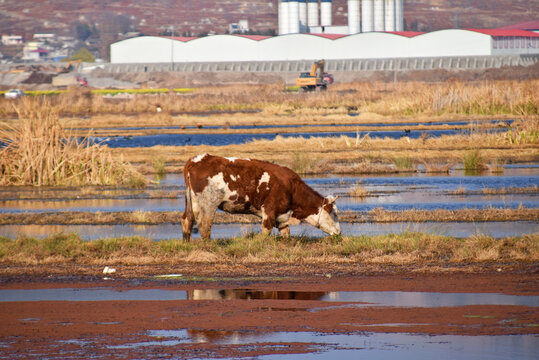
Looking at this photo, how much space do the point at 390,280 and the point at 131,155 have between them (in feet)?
96.3

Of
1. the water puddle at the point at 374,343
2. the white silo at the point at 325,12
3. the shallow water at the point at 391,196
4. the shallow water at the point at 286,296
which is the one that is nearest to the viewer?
the water puddle at the point at 374,343

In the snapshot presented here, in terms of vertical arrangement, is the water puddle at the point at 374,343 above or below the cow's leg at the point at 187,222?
above

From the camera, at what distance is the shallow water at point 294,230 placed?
18.8m

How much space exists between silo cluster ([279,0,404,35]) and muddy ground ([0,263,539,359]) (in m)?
116

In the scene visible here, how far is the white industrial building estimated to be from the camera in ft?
335

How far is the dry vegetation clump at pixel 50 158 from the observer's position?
97.5 ft

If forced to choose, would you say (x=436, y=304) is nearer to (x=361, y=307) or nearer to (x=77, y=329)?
(x=361, y=307)

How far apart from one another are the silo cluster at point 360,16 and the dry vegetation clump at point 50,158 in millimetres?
100687

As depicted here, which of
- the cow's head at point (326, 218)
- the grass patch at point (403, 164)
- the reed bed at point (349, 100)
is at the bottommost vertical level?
the reed bed at point (349, 100)

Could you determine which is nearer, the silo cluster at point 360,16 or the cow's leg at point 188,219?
the cow's leg at point 188,219

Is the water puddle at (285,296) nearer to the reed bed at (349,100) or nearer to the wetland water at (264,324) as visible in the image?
the wetland water at (264,324)

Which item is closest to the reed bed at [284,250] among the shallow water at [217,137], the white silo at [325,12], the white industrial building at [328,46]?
the shallow water at [217,137]

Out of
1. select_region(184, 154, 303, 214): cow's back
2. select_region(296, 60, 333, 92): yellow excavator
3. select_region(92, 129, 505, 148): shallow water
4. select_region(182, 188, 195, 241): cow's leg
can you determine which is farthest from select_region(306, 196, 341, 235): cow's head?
select_region(296, 60, 333, 92): yellow excavator

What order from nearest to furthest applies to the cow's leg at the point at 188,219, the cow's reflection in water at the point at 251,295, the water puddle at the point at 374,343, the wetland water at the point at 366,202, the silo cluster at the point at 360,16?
the water puddle at the point at 374,343 → the cow's reflection in water at the point at 251,295 → the cow's leg at the point at 188,219 → the wetland water at the point at 366,202 → the silo cluster at the point at 360,16
